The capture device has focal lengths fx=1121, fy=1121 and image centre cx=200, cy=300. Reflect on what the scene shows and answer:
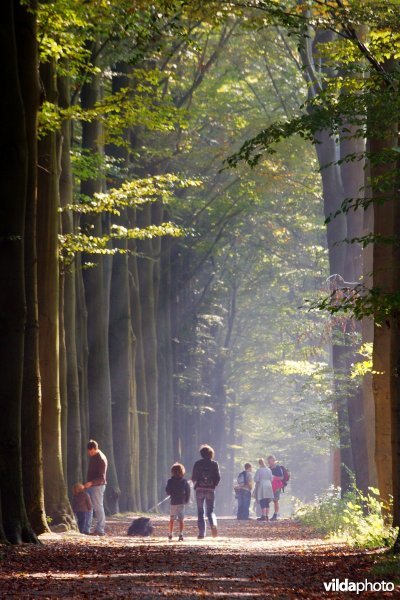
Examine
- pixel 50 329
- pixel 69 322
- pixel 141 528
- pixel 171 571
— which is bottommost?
pixel 141 528

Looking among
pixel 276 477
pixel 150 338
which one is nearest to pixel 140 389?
pixel 150 338

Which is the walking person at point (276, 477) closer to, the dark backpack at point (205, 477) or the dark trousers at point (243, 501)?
the dark trousers at point (243, 501)

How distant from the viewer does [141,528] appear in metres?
20.9

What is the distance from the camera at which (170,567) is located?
451 inches

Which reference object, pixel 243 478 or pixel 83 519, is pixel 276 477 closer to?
pixel 243 478

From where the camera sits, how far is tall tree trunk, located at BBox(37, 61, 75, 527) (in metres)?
17.0

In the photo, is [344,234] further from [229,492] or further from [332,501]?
[229,492]

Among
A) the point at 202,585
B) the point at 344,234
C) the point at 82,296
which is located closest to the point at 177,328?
the point at 344,234

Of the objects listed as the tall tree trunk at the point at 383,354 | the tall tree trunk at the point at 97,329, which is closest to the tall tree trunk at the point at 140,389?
the tall tree trunk at the point at 97,329

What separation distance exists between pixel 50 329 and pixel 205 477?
16.7ft

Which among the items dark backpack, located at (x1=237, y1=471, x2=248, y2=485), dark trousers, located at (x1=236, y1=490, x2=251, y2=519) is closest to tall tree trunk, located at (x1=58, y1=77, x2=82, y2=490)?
dark backpack, located at (x1=237, y1=471, x2=248, y2=485)

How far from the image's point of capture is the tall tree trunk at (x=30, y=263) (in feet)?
47.6

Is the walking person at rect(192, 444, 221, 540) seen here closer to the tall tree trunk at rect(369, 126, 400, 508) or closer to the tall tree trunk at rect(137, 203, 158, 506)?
the tall tree trunk at rect(369, 126, 400, 508)

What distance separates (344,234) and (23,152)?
1591 cm
